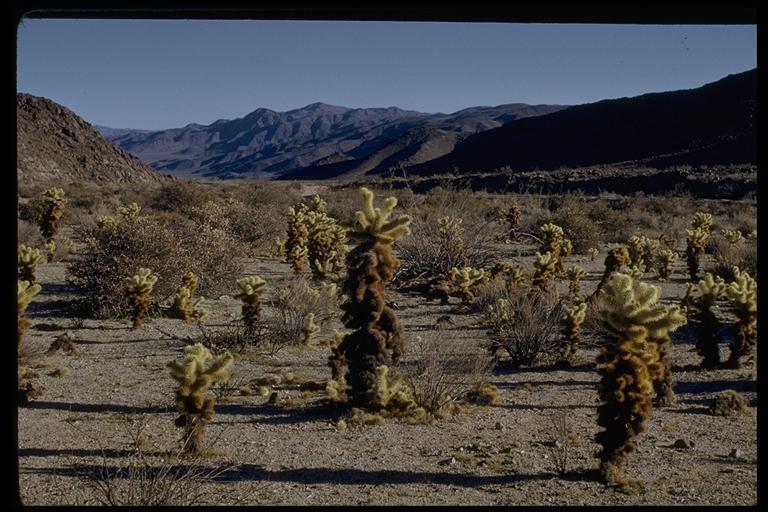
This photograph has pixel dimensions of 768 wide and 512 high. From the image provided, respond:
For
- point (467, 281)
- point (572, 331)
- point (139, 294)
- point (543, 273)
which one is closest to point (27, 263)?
point (139, 294)

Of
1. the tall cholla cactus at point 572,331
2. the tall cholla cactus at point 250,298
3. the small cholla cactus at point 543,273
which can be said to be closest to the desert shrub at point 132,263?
the tall cholla cactus at point 250,298

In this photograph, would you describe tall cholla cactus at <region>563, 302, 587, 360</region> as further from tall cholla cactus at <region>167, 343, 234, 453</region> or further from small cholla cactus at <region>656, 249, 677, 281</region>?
small cholla cactus at <region>656, 249, 677, 281</region>

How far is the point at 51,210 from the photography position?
48.5 feet

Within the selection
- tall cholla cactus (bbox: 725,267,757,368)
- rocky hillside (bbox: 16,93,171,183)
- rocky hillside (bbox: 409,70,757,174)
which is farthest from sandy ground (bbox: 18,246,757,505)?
rocky hillside (bbox: 16,93,171,183)

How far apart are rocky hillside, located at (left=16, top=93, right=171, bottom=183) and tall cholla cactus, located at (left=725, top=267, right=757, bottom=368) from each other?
138 feet

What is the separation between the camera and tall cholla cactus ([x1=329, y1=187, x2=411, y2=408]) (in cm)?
532

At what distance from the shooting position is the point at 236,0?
7.14 ft

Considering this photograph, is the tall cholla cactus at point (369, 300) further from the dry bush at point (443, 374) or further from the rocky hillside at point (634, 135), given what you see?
the rocky hillside at point (634, 135)

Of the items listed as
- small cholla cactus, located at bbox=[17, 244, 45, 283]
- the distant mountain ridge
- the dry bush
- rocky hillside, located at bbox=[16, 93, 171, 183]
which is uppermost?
the distant mountain ridge

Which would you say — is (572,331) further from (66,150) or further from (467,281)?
(66,150)

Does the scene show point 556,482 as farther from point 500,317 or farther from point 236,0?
point 500,317

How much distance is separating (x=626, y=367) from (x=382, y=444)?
1.79 meters

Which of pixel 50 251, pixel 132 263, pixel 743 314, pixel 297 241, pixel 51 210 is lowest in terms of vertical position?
pixel 743 314

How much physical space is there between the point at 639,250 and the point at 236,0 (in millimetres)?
12219
